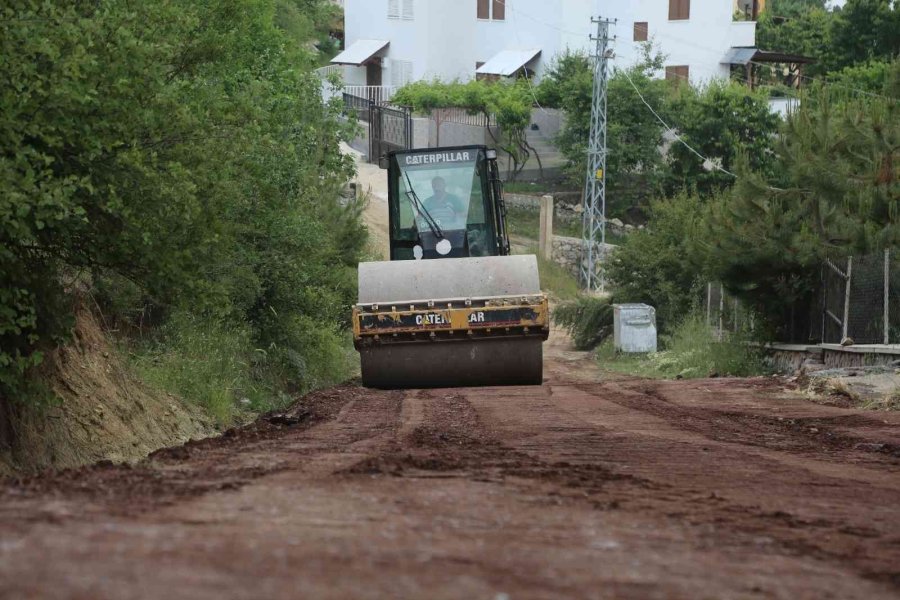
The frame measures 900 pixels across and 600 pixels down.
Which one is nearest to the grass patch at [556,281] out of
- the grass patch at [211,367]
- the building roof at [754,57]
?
the building roof at [754,57]

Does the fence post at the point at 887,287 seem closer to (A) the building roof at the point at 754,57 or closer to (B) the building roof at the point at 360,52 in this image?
(A) the building roof at the point at 754,57

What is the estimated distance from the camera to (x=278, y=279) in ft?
67.1

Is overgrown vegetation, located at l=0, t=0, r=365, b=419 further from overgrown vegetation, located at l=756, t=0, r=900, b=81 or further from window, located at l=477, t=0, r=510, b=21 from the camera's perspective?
window, located at l=477, t=0, r=510, b=21

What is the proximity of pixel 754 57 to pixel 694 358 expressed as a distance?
36911 mm

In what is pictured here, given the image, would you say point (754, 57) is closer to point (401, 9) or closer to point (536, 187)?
point (536, 187)

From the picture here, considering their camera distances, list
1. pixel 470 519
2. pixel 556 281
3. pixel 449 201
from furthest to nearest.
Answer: pixel 556 281
pixel 449 201
pixel 470 519

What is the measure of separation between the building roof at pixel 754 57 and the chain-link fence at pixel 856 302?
38.5 m

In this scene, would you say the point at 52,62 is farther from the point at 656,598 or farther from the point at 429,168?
the point at 429,168

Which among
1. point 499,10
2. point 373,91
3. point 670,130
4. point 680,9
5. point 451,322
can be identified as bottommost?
point 451,322

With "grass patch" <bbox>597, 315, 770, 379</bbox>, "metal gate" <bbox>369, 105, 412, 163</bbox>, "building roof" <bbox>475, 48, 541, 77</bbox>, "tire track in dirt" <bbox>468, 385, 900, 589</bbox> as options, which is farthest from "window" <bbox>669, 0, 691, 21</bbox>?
"tire track in dirt" <bbox>468, 385, 900, 589</bbox>

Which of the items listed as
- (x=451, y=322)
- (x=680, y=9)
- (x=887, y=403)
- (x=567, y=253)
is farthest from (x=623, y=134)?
(x=887, y=403)

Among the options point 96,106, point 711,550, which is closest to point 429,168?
point 96,106

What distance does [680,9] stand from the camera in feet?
195

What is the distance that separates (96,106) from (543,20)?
52886 mm
